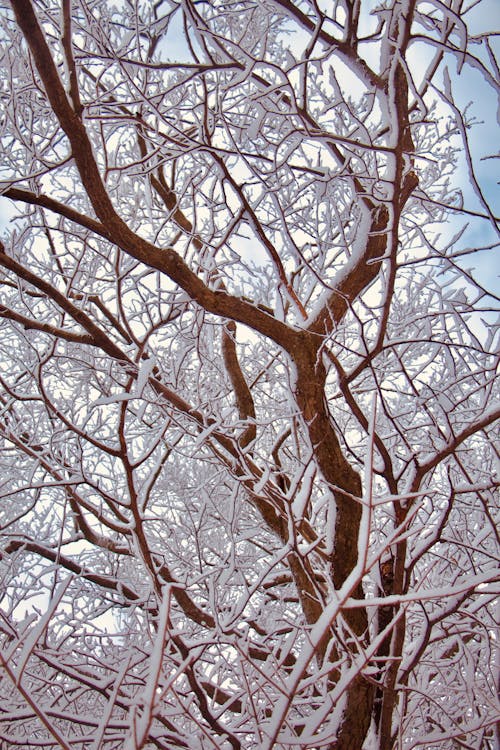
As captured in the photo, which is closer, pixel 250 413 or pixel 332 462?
pixel 332 462

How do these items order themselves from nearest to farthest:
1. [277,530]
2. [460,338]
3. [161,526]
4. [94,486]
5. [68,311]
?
[94,486] < [68,311] < [460,338] < [277,530] < [161,526]

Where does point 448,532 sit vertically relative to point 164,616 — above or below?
above

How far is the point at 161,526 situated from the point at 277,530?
122cm

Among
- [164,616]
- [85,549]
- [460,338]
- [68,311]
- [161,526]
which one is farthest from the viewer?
[161,526]

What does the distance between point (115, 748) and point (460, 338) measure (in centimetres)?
251

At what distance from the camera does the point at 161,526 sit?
13.9 ft

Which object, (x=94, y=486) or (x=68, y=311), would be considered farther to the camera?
(x=68, y=311)

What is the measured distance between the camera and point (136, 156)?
4293mm

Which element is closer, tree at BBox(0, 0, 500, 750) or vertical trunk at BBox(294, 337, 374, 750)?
tree at BBox(0, 0, 500, 750)

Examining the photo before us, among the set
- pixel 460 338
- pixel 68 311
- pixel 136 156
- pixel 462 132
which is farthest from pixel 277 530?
pixel 136 156

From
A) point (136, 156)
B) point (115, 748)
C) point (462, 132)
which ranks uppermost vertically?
point (136, 156)

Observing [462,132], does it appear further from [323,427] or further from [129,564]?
[129,564]

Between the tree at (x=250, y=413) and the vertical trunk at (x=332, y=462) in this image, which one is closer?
the tree at (x=250, y=413)

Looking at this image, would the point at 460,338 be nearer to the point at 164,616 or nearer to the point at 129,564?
the point at 164,616
